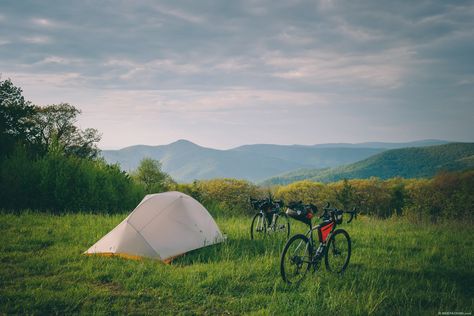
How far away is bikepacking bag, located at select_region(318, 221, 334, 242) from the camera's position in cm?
771

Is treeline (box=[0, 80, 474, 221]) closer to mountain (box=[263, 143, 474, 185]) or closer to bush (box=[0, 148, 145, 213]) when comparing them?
bush (box=[0, 148, 145, 213])

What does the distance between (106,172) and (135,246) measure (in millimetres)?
11754

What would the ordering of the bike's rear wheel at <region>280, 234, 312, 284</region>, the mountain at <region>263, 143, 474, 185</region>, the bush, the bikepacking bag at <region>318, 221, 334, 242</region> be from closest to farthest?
the bike's rear wheel at <region>280, 234, 312, 284</region>, the bikepacking bag at <region>318, 221, 334, 242</region>, the bush, the mountain at <region>263, 143, 474, 185</region>

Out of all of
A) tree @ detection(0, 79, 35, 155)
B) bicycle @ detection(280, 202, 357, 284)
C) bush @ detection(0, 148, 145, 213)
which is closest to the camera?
bicycle @ detection(280, 202, 357, 284)

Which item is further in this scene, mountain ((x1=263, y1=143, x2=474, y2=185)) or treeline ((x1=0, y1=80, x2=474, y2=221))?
mountain ((x1=263, y1=143, x2=474, y2=185))

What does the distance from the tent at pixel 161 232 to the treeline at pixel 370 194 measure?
17542 millimetres

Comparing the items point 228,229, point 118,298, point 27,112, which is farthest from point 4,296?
point 27,112

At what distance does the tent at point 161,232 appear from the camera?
9008mm

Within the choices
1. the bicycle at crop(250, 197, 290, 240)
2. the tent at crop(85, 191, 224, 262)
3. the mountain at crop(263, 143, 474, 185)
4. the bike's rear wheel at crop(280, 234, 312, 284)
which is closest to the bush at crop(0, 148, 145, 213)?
the tent at crop(85, 191, 224, 262)

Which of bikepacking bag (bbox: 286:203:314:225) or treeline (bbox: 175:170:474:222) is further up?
bikepacking bag (bbox: 286:203:314:225)

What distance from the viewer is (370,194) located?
1869 inches

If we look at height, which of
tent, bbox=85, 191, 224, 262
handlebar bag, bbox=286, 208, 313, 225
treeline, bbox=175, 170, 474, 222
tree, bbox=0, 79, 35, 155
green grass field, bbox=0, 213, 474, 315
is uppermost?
tree, bbox=0, 79, 35, 155

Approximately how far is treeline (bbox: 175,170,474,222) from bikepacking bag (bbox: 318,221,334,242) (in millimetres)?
19971

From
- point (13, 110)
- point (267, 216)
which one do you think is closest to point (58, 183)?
point (267, 216)
